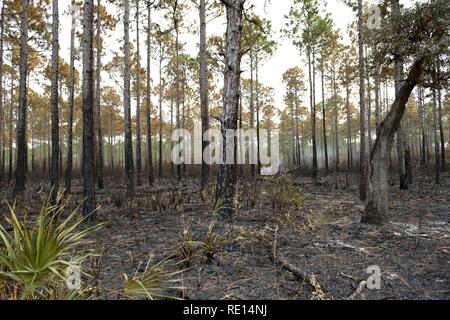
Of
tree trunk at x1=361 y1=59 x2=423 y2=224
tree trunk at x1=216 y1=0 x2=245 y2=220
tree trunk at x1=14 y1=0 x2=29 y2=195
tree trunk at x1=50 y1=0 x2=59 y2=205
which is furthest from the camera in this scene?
tree trunk at x1=14 y1=0 x2=29 y2=195

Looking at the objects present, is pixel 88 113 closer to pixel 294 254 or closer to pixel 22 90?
pixel 294 254

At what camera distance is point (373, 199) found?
548 cm

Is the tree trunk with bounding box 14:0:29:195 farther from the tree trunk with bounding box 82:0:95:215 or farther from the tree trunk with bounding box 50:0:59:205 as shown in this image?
the tree trunk with bounding box 82:0:95:215

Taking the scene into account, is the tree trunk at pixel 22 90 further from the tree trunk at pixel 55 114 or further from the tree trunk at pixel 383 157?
the tree trunk at pixel 383 157

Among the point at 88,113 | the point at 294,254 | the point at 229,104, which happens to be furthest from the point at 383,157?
the point at 88,113

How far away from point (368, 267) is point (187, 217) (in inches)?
157

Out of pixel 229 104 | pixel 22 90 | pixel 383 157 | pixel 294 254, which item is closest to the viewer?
pixel 294 254

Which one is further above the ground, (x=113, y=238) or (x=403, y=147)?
(x=403, y=147)

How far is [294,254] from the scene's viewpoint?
3.83m

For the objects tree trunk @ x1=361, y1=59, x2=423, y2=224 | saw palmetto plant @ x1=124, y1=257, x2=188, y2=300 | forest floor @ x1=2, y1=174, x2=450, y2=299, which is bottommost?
forest floor @ x1=2, y1=174, x2=450, y2=299

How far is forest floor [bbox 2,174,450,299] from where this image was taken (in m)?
2.78

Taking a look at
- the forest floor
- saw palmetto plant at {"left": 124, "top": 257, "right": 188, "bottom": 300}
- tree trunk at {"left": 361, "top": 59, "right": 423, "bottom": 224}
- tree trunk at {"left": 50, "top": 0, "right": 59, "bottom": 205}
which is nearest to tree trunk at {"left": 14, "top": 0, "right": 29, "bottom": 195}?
tree trunk at {"left": 50, "top": 0, "right": 59, "bottom": 205}

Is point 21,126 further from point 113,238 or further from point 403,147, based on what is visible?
point 403,147
